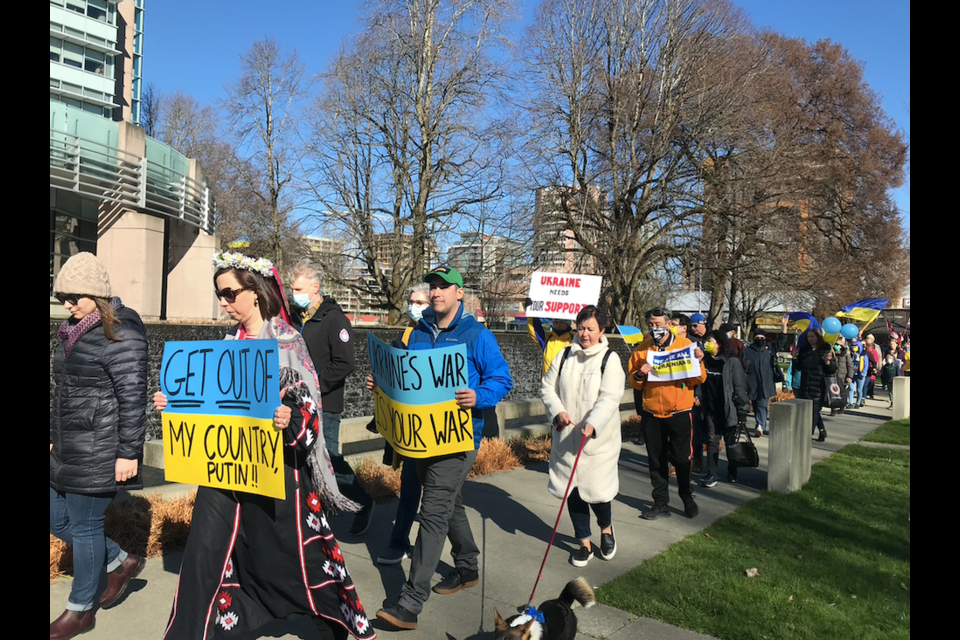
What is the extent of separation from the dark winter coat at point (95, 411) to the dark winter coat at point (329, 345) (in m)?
2.23

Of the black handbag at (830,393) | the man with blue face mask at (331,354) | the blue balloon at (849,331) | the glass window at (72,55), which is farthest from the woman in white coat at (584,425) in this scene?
the glass window at (72,55)

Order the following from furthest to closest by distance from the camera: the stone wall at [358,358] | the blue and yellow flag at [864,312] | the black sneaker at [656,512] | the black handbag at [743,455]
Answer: the blue and yellow flag at [864,312] → the stone wall at [358,358] → the black handbag at [743,455] → the black sneaker at [656,512]

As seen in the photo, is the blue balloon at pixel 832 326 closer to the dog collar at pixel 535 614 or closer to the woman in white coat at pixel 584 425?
the woman in white coat at pixel 584 425

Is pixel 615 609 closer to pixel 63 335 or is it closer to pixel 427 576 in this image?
pixel 427 576

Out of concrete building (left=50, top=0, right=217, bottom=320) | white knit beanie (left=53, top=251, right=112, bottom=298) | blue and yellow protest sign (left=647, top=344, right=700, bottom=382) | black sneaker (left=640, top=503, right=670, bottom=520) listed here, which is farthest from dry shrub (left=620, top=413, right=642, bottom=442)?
concrete building (left=50, top=0, right=217, bottom=320)

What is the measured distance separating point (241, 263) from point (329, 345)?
2.67 metres

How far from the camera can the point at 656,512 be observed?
7090 millimetres

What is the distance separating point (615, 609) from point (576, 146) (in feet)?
68.9

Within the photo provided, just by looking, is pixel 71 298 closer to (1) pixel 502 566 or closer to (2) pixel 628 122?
(1) pixel 502 566

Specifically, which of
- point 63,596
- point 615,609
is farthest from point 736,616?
point 63,596

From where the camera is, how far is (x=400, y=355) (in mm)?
4508

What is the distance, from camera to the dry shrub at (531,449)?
383 inches

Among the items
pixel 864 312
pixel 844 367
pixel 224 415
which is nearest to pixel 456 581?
pixel 224 415

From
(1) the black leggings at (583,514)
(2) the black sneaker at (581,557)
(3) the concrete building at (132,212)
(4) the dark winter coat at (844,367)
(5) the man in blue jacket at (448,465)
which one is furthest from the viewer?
(3) the concrete building at (132,212)
